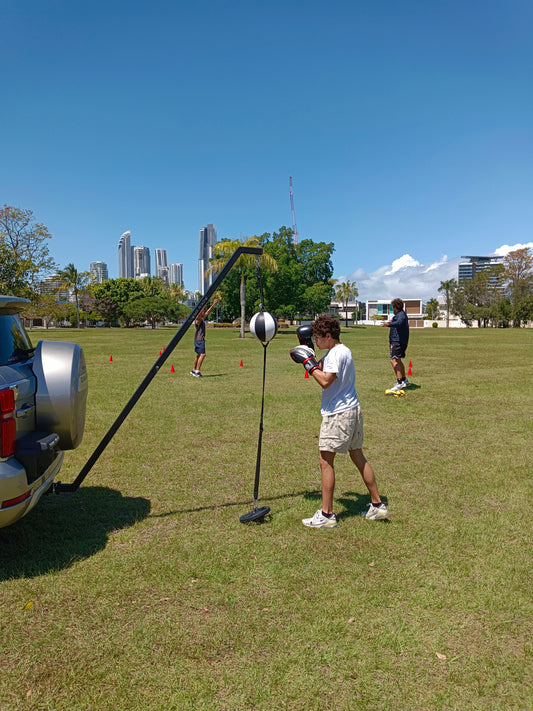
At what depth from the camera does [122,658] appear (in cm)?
274

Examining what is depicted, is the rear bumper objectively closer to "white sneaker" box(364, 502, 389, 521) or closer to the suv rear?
the suv rear

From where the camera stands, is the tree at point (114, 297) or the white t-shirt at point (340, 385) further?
the tree at point (114, 297)

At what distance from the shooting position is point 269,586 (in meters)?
3.46

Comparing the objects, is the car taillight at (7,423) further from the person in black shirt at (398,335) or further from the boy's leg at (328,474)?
the person in black shirt at (398,335)

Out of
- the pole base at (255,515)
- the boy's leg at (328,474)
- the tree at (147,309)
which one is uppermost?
the tree at (147,309)

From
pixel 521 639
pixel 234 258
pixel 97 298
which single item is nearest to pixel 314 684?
pixel 521 639

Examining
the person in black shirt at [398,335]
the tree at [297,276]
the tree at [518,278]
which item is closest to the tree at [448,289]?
the tree at [518,278]

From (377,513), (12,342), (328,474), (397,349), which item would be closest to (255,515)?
(328,474)

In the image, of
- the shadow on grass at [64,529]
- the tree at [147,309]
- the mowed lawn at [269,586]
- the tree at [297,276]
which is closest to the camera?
the mowed lawn at [269,586]

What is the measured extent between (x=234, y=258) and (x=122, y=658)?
3.21 metres

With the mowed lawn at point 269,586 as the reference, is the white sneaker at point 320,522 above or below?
above

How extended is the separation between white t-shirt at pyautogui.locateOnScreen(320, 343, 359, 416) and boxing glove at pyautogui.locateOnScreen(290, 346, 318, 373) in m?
0.10

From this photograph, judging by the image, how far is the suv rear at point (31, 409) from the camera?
3203 millimetres

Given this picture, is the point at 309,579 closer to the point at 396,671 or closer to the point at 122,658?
the point at 396,671
